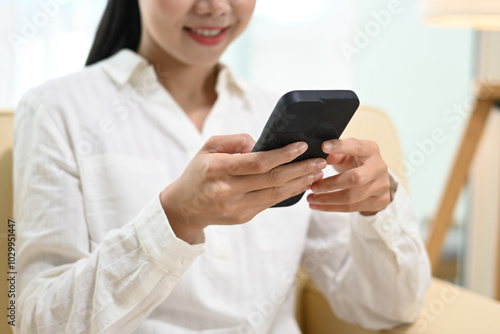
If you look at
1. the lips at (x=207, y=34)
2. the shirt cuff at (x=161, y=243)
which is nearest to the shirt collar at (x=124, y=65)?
the lips at (x=207, y=34)

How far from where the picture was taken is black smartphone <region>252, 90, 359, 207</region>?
51 cm

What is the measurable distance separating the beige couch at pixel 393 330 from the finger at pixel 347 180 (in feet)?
0.85

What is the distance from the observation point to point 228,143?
0.58 meters

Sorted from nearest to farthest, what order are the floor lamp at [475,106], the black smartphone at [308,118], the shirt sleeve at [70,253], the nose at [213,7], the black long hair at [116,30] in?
the black smartphone at [308,118] < the shirt sleeve at [70,253] < the nose at [213,7] < the black long hair at [116,30] < the floor lamp at [475,106]

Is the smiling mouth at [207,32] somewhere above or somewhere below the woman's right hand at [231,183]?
above

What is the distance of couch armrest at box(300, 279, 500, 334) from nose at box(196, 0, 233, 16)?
19.8 inches

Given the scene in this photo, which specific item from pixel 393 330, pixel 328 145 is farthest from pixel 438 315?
pixel 328 145

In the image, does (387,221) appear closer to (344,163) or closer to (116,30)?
(344,163)

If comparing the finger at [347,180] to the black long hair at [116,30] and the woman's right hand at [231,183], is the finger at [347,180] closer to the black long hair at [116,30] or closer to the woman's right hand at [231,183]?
the woman's right hand at [231,183]

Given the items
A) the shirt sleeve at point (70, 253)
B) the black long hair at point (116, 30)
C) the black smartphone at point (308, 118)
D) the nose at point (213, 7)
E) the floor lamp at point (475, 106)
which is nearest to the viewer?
the black smartphone at point (308, 118)

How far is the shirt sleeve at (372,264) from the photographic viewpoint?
773mm

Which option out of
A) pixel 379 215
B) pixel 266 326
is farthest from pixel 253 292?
pixel 379 215

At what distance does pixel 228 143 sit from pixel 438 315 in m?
0.48

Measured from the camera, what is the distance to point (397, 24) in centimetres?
206
